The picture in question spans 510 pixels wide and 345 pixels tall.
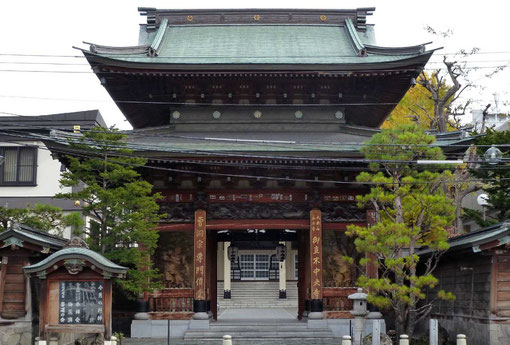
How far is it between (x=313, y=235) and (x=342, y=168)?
10.0ft

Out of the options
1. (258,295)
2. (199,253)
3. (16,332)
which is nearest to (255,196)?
(199,253)

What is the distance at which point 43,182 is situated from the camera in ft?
129

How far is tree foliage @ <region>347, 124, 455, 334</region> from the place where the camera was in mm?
20484

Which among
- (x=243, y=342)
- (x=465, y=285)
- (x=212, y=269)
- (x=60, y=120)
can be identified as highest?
Result: (x=60, y=120)

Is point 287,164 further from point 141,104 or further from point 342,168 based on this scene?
point 141,104

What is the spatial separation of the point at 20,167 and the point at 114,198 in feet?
67.8

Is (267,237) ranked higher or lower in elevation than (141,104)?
lower

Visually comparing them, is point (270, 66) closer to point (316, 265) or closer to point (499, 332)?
point (316, 265)

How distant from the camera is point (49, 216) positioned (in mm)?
25859

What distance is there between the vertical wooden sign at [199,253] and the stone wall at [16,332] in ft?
22.7

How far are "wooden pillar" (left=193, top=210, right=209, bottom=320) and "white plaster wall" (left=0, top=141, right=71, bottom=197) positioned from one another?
16888 mm

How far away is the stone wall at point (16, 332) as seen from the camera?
1930 cm

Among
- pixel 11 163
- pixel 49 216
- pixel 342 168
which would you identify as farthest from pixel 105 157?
pixel 11 163

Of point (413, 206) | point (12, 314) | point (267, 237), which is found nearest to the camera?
point (12, 314)
